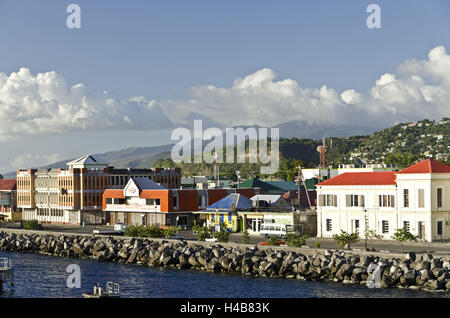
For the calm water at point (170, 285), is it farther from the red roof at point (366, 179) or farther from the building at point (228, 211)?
the building at point (228, 211)

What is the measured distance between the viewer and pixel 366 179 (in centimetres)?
7944

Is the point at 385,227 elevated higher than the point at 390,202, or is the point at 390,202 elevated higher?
the point at 390,202

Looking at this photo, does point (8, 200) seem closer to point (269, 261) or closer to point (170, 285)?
point (269, 261)

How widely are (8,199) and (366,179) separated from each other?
7868 centimetres

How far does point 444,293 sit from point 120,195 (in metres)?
64.7

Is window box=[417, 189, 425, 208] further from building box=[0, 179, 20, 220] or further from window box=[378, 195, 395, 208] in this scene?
building box=[0, 179, 20, 220]

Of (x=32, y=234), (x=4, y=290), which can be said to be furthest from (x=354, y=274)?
(x=32, y=234)

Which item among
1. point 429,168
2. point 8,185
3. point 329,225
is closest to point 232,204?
point 329,225

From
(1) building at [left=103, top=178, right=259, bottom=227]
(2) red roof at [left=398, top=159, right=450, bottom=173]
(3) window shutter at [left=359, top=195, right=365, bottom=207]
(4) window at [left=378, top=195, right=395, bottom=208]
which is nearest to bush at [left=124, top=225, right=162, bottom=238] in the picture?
(1) building at [left=103, top=178, right=259, bottom=227]

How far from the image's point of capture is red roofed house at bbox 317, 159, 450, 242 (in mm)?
73875

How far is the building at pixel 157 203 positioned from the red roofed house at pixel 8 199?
32.3 m

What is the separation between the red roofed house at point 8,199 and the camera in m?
137

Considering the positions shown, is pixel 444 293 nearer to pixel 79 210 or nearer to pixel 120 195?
pixel 120 195

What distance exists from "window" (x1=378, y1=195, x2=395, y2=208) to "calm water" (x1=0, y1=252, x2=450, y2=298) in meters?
20.8
